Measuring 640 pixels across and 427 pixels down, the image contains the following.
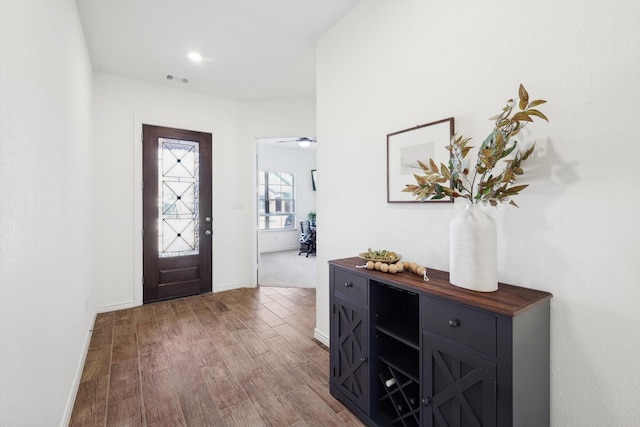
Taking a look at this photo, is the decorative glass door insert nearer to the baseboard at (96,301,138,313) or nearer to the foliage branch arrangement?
the baseboard at (96,301,138,313)

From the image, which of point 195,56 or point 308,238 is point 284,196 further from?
point 195,56

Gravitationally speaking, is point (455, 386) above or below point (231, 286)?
above

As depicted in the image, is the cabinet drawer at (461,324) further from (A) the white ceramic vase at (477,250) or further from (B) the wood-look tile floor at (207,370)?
(B) the wood-look tile floor at (207,370)

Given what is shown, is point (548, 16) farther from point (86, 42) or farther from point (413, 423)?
point (86, 42)

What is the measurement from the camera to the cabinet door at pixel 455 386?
110 centimetres

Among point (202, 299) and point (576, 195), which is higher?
point (576, 195)

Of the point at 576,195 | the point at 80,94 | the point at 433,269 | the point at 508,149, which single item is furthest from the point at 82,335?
the point at 576,195

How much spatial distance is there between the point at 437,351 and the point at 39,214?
1.94 metres

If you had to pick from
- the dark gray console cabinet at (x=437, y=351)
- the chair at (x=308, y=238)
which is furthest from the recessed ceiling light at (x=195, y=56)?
the chair at (x=308, y=238)

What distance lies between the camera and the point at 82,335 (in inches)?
92.8

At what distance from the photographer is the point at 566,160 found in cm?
118

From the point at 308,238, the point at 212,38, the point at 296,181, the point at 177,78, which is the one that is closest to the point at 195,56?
the point at 212,38

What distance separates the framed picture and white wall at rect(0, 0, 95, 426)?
6.08 feet

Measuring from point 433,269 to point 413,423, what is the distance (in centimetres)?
82
